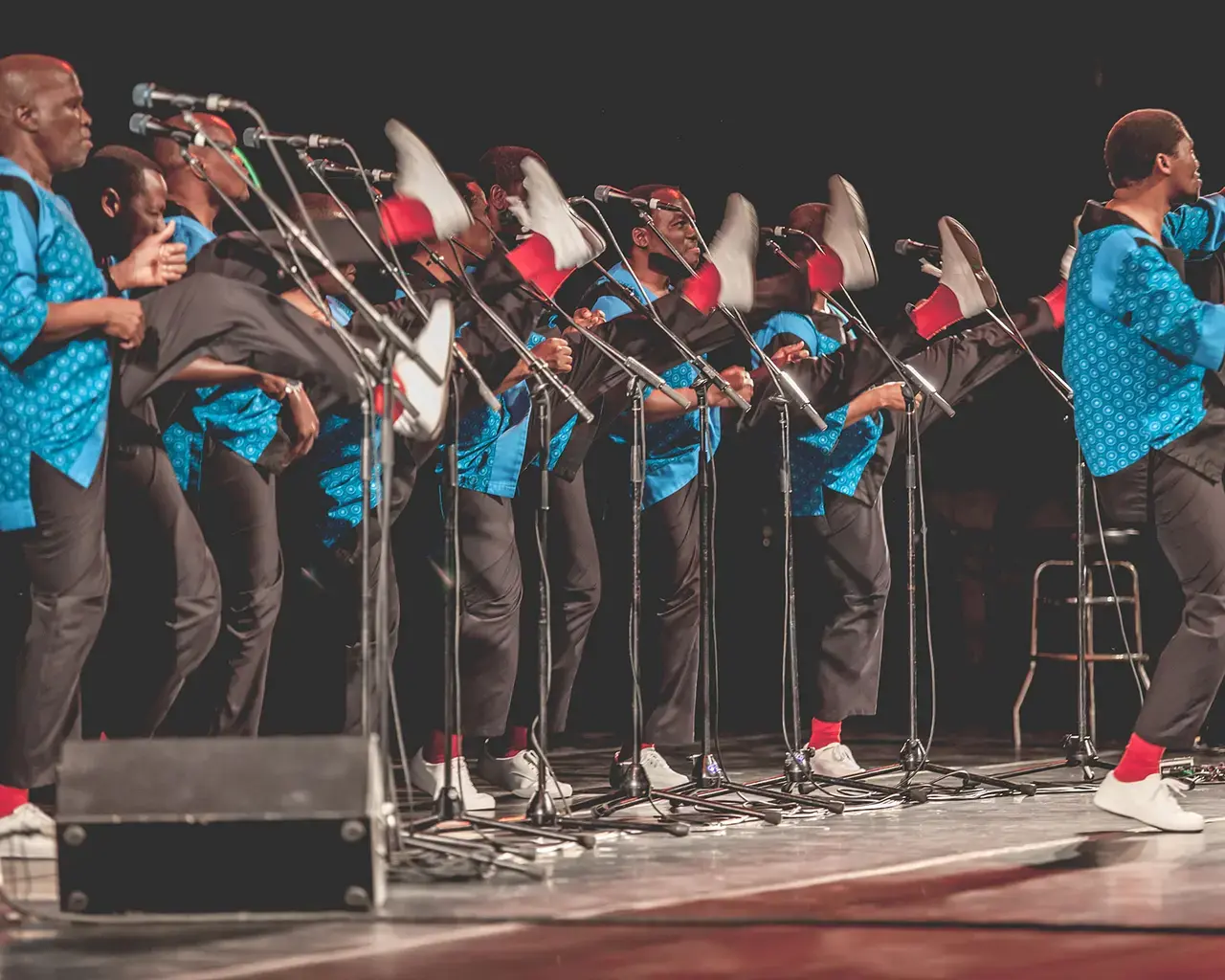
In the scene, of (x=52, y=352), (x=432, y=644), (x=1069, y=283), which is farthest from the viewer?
(x=432, y=644)

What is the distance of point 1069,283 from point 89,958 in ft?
8.59

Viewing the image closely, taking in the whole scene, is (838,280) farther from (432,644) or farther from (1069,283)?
(432,644)

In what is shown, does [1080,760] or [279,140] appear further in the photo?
[1080,760]

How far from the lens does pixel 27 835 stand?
3.47 m

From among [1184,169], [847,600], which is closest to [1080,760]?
[847,600]

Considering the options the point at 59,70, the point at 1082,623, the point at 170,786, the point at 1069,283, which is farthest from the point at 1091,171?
the point at 170,786

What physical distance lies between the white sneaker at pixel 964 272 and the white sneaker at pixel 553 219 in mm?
1304

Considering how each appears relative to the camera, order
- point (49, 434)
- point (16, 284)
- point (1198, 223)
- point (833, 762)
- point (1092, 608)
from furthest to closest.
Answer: point (1092, 608) < point (833, 762) < point (1198, 223) < point (49, 434) < point (16, 284)

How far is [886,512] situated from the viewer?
6.75 meters

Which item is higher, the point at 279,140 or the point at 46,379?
the point at 279,140

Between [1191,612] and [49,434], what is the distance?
95.6 inches

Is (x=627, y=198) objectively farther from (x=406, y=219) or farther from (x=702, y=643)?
(x=702, y=643)

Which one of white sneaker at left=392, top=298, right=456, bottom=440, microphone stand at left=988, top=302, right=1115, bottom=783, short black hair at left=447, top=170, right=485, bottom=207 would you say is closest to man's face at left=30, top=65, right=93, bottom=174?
white sneaker at left=392, top=298, right=456, bottom=440

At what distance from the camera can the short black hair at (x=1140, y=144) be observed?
4008 millimetres
